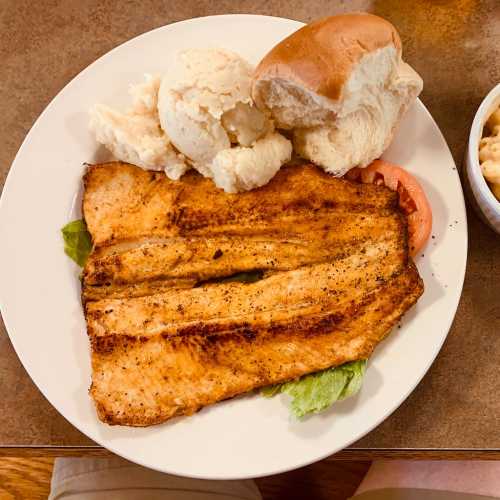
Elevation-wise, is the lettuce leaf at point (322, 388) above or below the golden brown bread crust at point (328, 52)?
below

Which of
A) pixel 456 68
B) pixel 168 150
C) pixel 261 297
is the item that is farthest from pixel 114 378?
pixel 456 68

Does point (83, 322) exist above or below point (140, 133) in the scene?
below

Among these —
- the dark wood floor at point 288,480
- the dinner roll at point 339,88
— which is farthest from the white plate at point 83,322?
the dark wood floor at point 288,480

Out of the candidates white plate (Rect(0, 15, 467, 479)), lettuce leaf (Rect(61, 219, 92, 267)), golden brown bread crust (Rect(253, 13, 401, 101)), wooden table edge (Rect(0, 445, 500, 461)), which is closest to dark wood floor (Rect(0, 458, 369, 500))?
wooden table edge (Rect(0, 445, 500, 461))

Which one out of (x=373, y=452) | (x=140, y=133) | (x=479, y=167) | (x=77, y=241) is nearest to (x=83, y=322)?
(x=77, y=241)

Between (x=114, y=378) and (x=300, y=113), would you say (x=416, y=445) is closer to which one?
(x=114, y=378)

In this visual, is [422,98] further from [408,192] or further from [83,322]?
[83,322]

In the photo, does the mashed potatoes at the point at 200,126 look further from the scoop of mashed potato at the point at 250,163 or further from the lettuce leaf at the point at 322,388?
the lettuce leaf at the point at 322,388
